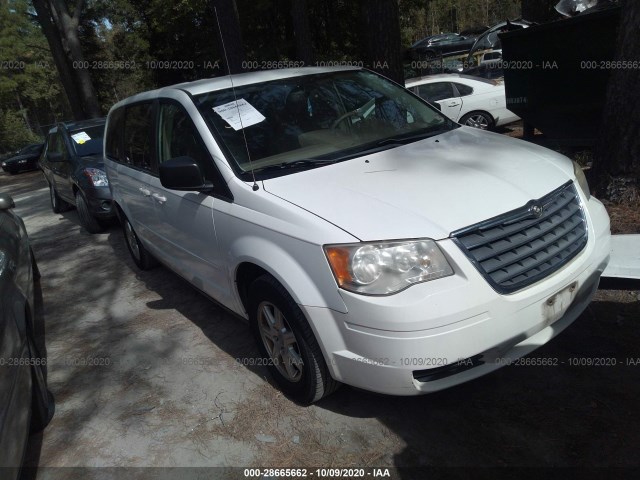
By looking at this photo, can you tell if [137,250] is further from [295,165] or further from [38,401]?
[295,165]

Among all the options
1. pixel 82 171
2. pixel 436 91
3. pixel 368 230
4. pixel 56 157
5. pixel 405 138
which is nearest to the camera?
pixel 368 230

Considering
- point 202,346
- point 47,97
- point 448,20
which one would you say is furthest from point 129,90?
point 202,346

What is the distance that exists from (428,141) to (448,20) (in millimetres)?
48836

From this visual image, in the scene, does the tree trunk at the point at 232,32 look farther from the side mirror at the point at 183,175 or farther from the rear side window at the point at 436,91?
the side mirror at the point at 183,175

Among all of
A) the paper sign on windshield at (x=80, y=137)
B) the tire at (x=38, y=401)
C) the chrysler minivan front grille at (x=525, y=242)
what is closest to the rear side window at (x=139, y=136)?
the tire at (x=38, y=401)

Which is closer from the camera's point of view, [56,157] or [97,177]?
[97,177]

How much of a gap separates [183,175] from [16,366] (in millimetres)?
1333

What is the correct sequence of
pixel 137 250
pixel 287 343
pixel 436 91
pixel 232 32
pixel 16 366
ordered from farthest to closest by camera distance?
pixel 436 91 < pixel 232 32 < pixel 137 250 < pixel 287 343 < pixel 16 366

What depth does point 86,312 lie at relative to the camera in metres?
5.08

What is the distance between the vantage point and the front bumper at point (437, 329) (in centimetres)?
239

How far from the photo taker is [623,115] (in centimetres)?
468

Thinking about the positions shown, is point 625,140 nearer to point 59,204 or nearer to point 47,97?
point 59,204

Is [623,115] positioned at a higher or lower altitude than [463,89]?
higher

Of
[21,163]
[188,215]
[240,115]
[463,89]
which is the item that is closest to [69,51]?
[21,163]
